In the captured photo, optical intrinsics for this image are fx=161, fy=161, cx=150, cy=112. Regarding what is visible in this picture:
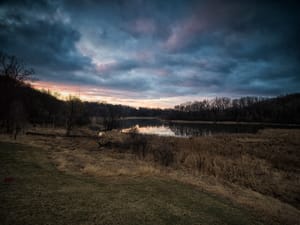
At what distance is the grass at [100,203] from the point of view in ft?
12.1

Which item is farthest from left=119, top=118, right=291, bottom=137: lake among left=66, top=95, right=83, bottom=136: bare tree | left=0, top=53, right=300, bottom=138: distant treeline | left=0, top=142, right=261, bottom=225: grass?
left=0, top=142, right=261, bottom=225: grass

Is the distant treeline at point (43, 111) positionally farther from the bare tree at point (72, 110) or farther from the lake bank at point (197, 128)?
the lake bank at point (197, 128)

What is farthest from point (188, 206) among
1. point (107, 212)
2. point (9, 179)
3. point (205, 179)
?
point (9, 179)

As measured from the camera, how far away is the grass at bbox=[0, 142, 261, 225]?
369 cm

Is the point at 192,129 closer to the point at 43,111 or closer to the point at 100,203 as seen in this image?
the point at 43,111

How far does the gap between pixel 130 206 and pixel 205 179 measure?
573cm

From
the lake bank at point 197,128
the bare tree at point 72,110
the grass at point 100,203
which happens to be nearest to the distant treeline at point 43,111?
the bare tree at point 72,110

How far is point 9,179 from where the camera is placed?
5.31 meters

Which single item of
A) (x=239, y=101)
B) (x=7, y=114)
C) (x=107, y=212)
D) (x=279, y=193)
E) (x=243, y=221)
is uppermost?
(x=239, y=101)

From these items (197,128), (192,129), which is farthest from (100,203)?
(197,128)

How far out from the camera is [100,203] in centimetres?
445

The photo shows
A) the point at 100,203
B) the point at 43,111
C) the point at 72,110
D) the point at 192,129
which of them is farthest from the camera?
the point at 192,129

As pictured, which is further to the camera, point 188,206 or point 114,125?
point 114,125

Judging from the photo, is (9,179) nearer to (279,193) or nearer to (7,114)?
(279,193)
